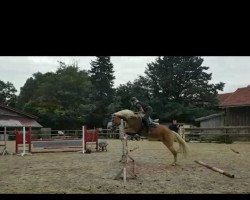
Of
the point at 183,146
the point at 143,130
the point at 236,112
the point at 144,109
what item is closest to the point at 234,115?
the point at 236,112

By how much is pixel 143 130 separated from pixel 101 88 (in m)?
37.2

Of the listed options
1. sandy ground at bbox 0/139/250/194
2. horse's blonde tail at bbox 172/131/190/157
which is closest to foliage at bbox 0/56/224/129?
horse's blonde tail at bbox 172/131/190/157

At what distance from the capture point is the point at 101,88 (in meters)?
48.2

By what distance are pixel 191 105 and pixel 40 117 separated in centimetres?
1711

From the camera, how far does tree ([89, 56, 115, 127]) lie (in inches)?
1714

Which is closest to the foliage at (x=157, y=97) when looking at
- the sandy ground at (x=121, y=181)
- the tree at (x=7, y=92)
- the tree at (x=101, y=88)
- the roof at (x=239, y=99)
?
the tree at (x=101, y=88)

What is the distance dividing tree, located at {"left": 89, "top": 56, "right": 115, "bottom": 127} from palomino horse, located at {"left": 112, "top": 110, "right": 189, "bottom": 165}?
105ft

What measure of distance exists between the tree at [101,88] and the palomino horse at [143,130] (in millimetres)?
31929

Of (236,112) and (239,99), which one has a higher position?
(239,99)

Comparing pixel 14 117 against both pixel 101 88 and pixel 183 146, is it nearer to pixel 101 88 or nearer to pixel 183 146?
pixel 101 88

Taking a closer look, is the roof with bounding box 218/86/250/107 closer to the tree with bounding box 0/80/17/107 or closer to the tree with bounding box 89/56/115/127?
the tree with bounding box 89/56/115/127

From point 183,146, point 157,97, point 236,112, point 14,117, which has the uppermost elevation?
point 157,97
